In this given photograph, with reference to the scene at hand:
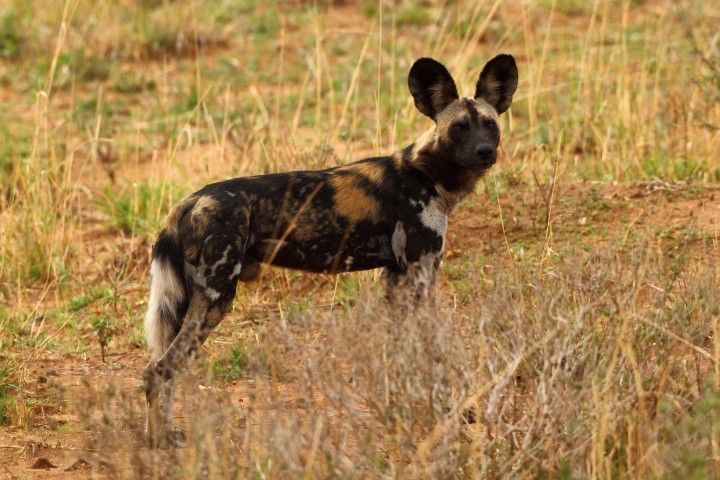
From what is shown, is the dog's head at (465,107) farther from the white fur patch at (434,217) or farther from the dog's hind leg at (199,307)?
the dog's hind leg at (199,307)

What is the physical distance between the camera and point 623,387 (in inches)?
143

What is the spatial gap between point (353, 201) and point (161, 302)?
84cm

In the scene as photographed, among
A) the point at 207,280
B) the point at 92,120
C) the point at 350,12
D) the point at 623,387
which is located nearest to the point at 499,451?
the point at 623,387

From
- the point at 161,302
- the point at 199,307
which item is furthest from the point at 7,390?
the point at 199,307

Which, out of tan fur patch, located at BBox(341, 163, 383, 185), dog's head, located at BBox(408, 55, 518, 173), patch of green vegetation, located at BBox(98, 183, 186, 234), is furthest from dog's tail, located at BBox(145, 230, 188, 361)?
patch of green vegetation, located at BBox(98, 183, 186, 234)

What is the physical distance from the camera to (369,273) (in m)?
5.37

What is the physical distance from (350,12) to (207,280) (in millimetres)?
6523

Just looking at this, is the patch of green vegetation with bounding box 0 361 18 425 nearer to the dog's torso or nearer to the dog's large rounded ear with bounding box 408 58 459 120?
the dog's torso

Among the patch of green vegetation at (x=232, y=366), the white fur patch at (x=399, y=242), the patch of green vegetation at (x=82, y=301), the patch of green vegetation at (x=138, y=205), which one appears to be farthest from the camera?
the patch of green vegetation at (x=138, y=205)

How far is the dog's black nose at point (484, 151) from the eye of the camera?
4430 millimetres

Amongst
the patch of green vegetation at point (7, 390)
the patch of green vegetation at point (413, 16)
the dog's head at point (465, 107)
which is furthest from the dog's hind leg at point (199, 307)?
the patch of green vegetation at point (413, 16)

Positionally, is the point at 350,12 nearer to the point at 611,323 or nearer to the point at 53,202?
the point at 53,202

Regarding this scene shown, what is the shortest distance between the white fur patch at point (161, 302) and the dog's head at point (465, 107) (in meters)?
1.16

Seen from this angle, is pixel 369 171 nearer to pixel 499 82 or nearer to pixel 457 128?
pixel 457 128
